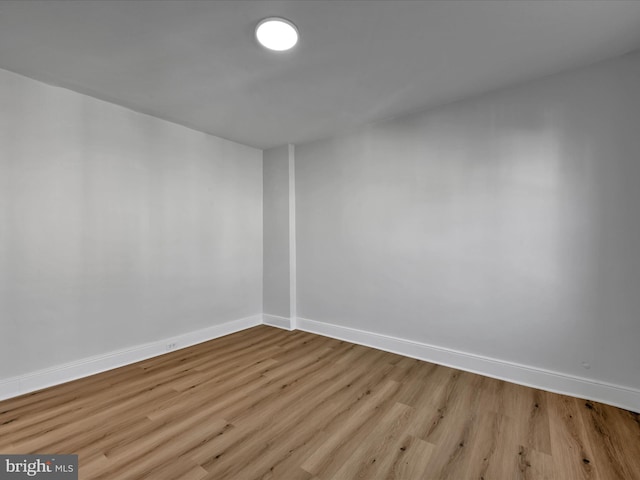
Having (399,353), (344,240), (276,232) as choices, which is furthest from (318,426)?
(276,232)

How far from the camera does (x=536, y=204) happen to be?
8.00 feet

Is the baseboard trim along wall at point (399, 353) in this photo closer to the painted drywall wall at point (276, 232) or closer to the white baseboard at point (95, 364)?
the white baseboard at point (95, 364)

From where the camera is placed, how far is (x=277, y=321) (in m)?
4.17

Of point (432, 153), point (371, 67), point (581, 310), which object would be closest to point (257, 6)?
point (371, 67)

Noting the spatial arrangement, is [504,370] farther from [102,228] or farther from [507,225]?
[102,228]

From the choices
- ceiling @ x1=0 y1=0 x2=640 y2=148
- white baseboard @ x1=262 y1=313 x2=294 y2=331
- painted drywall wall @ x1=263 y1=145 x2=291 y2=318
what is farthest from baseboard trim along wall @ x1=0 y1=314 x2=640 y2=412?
ceiling @ x1=0 y1=0 x2=640 y2=148

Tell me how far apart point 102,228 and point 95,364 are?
1257mm

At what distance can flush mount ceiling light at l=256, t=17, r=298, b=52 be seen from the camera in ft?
5.77

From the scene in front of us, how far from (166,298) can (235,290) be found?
3.02 ft

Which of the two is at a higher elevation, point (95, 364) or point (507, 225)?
point (507, 225)

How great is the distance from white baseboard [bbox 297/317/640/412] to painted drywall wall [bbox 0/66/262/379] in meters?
1.88

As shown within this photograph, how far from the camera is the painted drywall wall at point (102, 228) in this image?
2.33m

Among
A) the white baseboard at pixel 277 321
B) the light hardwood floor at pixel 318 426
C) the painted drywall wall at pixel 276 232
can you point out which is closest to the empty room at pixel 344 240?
the light hardwood floor at pixel 318 426

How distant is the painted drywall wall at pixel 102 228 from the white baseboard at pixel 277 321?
53 cm
